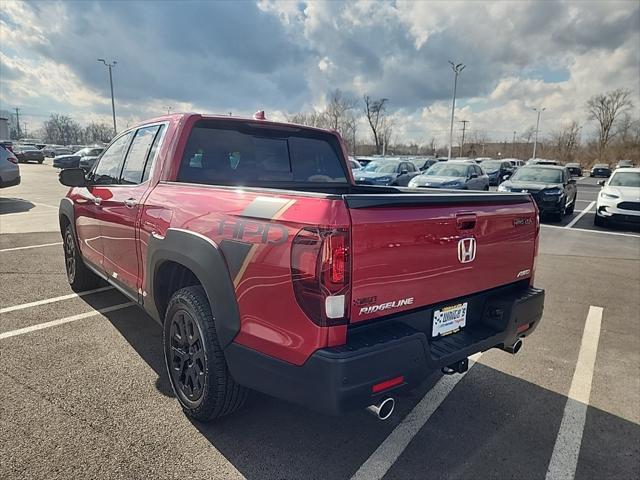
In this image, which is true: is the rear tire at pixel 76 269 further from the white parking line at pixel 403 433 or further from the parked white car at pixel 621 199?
the parked white car at pixel 621 199

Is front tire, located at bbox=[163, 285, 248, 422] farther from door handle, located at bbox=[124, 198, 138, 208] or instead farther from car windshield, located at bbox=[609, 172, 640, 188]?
car windshield, located at bbox=[609, 172, 640, 188]

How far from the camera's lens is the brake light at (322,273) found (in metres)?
1.88

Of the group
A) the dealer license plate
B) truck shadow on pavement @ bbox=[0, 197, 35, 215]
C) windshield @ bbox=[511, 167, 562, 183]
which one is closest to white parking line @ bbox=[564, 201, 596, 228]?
windshield @ bbox=[511, 167, 562, 183]

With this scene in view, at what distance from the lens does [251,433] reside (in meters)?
2.70

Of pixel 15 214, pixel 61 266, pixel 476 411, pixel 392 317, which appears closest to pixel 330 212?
pixel 392 317

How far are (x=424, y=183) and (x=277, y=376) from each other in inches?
577

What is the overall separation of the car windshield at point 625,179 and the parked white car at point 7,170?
58.9ft

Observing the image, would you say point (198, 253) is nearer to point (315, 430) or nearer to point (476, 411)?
point (315, 430)

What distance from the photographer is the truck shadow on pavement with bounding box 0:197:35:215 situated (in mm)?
11820

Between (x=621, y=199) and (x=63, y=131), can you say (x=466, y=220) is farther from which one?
(x=63, y=131)

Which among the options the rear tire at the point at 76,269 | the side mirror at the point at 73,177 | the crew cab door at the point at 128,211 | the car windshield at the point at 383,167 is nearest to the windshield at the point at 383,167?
the car windshield at the point at 383,167

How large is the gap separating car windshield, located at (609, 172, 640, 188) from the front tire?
1399 centimetres

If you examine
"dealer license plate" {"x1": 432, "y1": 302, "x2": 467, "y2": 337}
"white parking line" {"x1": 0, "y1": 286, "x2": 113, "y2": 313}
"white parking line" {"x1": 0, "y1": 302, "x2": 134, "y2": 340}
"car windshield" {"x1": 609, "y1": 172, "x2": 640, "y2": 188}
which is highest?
"car windshield" {"x1": 609, "y1": 172, "x2": 640, "y2": 188}

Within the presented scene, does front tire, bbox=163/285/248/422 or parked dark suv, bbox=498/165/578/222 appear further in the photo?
parked dark suv, bbox=498/165/578/222
